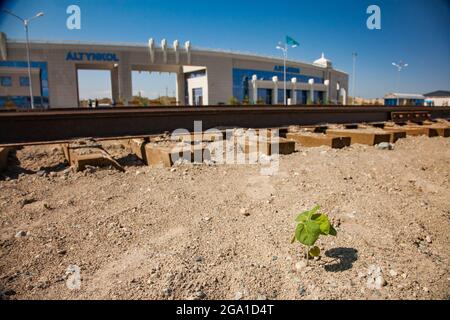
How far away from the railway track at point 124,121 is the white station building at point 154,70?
113 ft

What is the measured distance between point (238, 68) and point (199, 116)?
149ft

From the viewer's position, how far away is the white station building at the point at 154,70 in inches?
1551

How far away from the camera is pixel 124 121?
6.52 metres

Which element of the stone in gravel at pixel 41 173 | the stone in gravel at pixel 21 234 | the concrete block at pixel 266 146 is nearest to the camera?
the stone in gravel at pixel 21 234

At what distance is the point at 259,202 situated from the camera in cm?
352

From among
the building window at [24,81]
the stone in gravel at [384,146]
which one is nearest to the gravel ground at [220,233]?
the stone in gravel at [384,146]

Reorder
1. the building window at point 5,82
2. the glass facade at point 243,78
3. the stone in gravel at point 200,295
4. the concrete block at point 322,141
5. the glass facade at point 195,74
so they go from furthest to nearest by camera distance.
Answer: the glass facade at point 243,78
the glass facade at point 195,74
the building window at point 5,82
the concrete block at point 322,141
the stone in gravel at point 200,295

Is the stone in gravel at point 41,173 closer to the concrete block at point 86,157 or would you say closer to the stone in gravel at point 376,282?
the concrete block at point 86,157

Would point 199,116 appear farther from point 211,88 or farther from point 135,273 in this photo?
point 211,88

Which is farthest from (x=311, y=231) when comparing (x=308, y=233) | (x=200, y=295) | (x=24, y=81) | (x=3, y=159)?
(x=24, y=81)

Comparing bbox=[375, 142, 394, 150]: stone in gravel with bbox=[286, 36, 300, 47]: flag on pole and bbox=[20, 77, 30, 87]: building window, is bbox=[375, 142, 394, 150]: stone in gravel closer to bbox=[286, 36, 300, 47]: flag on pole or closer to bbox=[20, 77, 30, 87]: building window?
bbox=[286, 36, 300, 47]: flag on pole

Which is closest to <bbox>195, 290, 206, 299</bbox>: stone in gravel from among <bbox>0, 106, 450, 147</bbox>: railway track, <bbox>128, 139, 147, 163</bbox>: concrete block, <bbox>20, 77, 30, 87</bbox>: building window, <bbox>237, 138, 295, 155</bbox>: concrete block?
<bbox>237, 138, 295, 155</bbox>: concrete block

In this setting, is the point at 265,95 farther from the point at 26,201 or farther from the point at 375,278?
the point at 375,278

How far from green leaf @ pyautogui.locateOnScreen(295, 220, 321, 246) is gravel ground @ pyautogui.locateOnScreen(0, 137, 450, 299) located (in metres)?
0.21
